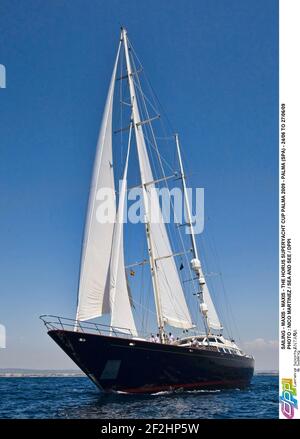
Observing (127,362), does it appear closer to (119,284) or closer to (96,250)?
(119,284)

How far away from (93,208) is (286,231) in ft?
44.7

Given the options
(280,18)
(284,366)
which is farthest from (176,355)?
(280,18)

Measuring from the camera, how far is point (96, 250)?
25.8 metres

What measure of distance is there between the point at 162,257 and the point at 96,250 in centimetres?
494

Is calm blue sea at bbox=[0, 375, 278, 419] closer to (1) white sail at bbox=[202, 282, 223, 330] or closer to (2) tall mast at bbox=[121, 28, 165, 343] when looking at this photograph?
(2) tall mast at bbox=[121, 28, 165, 343]

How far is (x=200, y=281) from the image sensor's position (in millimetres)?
34344

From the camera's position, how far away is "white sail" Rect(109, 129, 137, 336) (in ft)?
83.8

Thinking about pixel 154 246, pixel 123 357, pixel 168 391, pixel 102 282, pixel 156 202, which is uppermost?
pixel 156 202

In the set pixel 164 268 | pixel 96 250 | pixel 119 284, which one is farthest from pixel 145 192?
pixel 119 284

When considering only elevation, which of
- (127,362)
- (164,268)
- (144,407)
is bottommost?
(144,407)

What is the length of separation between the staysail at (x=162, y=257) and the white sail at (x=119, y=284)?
1680mm

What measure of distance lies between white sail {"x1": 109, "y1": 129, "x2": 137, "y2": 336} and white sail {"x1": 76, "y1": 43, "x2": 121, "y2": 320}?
289mm

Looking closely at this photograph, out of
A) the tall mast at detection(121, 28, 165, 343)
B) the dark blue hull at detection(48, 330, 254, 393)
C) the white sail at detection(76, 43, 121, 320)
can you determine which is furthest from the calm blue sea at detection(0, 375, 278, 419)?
the tall mast at detection(121, 28, 165, 343)
